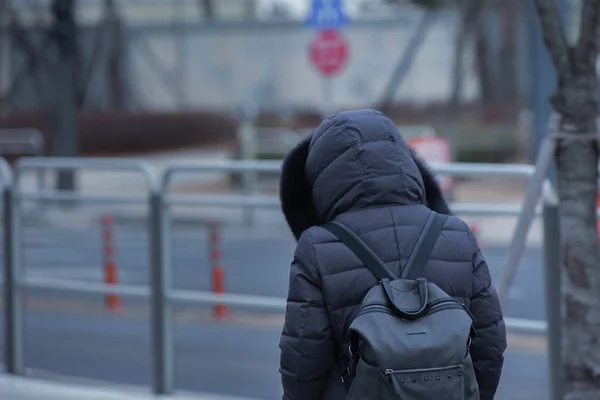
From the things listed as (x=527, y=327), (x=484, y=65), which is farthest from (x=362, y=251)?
(x=484, y=65)

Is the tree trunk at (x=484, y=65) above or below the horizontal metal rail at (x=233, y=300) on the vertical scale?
below

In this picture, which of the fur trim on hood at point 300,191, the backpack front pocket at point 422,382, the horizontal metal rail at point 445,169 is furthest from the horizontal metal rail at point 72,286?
the backpack front pocket at point 422,382

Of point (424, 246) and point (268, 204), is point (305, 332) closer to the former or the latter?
point (424, 246)

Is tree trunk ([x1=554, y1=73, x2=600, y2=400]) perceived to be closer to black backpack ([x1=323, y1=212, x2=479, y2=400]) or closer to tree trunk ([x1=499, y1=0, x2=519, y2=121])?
black backpack ([x1=323, y1=212, x2=479, y2=400])

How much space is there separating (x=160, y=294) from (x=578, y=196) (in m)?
2.76

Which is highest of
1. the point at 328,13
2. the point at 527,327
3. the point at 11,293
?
the point at 328,13

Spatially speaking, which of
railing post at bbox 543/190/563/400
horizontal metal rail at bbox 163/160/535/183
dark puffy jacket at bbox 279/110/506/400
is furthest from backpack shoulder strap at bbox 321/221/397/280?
railing post at bbox 543/190/563/400

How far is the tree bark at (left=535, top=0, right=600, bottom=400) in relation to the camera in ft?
14.4

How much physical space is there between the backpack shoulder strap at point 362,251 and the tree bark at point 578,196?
1.45m

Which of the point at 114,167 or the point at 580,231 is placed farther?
the point at 114,167

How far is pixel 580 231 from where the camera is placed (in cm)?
445

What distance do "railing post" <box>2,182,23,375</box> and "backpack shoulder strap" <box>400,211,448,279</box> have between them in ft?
14.3

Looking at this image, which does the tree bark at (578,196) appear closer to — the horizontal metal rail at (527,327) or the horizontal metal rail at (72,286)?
the horizontal metal rail at (527,327)

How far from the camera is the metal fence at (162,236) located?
5680mm
